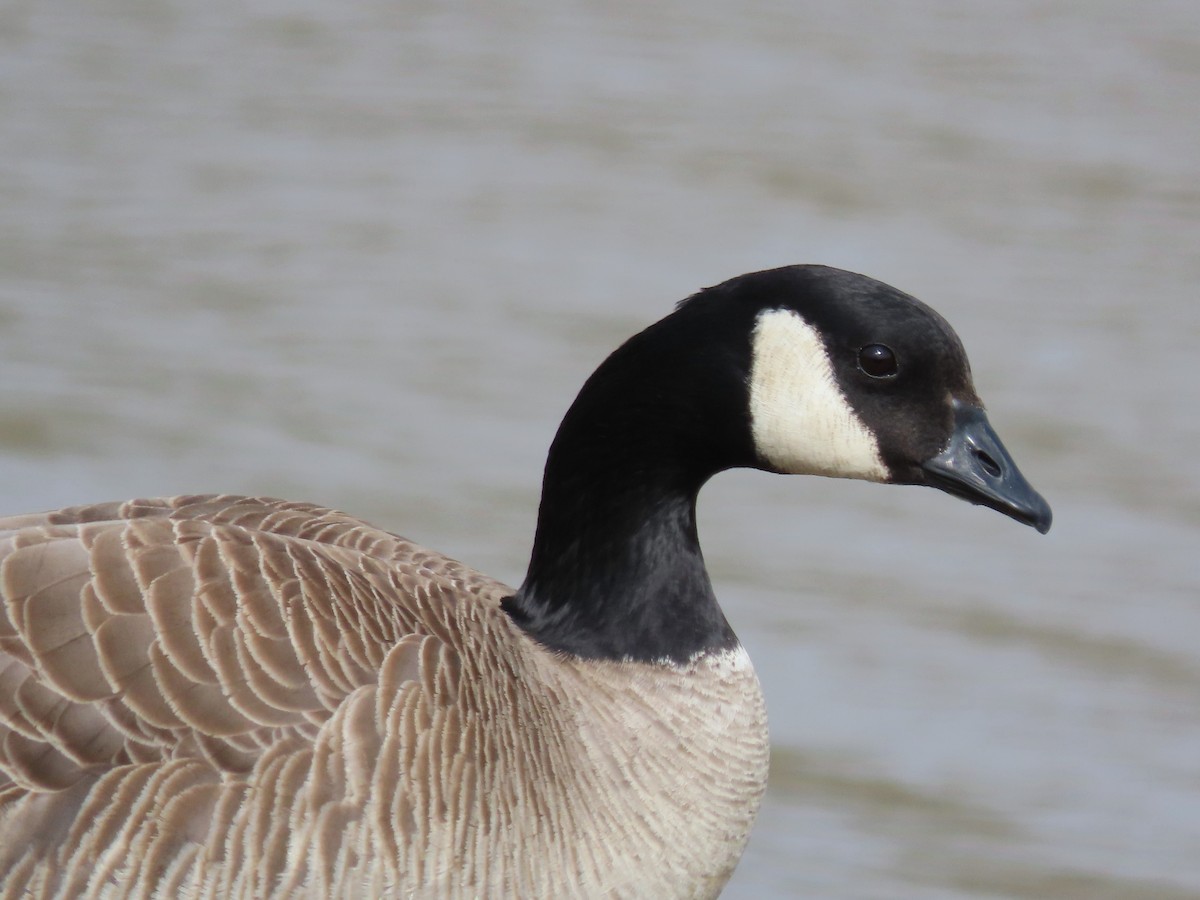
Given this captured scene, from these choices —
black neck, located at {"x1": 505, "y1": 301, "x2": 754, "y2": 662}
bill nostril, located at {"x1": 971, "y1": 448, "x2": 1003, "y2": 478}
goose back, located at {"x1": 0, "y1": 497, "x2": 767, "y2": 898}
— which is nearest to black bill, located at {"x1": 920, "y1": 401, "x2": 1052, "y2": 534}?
bill nostril, located at {"x1": 971, "y1": 448, "x2": 1003, "y2": 478}

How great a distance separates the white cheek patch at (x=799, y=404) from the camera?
3.75 metres

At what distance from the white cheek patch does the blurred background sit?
4.71 feet

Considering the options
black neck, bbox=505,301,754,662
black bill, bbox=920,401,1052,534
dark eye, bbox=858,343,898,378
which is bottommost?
black neck, bbox=505,301,754,662

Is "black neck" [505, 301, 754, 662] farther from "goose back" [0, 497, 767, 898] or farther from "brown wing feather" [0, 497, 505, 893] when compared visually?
"brown wing feather" [0, 497, 505, 893]

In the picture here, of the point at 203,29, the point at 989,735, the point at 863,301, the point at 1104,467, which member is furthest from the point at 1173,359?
the point at 203,29

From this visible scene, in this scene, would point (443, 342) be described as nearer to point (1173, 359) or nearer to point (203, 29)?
point (1173, 359)

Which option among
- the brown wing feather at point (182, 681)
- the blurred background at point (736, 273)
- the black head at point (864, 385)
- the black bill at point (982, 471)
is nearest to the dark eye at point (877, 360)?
the black head at point (864, 385)

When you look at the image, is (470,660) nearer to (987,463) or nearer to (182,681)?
(182,681)

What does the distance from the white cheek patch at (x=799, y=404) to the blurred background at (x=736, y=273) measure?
4.71ft

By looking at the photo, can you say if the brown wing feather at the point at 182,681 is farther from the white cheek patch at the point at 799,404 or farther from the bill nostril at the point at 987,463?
the bill nostril at the point at 987,463

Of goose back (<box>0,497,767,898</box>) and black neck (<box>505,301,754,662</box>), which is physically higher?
black neck (<box>505,301,754,662</box>)

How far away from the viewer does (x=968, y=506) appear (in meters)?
Result: 6.94

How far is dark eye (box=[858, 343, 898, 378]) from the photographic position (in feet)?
12.2

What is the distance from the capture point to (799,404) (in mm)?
3781
